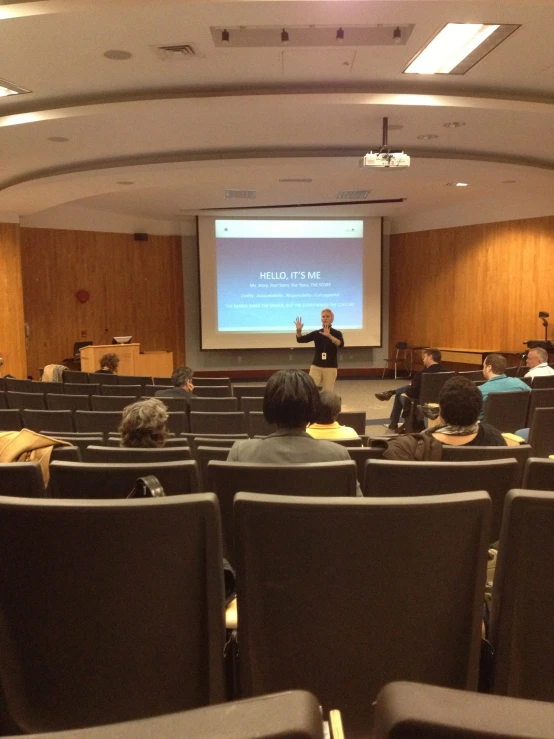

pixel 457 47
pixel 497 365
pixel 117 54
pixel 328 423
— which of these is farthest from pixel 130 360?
pixel 328 423

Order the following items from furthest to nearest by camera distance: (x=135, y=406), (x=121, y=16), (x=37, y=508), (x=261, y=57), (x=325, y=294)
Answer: (x=325, y=294) → (x=261, y=57) → (x=121, y=16) → (x=135, y=406) → (x=37, y=508)

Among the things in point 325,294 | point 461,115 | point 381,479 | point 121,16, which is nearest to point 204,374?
point 325,294

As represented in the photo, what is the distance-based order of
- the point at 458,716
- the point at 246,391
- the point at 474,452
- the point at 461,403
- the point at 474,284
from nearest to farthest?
the point at 458,716 < the point at 474,452 < the point at 461,403 < the point at 246,391 < the point at 474,284

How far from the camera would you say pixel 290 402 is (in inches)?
95.7

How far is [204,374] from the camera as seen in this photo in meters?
14.5

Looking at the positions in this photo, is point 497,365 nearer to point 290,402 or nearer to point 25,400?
point 290,402

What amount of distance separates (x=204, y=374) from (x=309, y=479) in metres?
12.6

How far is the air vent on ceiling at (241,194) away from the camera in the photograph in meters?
10.8

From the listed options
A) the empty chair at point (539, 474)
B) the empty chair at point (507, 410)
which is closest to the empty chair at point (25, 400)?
the empty chair at point (507, 410)

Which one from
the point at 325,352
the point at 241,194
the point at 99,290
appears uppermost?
the point at 241,194

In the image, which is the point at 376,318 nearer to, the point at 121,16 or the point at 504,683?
the point at 121,16

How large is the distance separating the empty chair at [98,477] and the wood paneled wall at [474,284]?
36.7 feet

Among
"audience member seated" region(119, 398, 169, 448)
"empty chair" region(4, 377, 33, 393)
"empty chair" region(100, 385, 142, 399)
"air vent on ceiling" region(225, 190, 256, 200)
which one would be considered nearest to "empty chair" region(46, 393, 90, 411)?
"empty chair" region(100, 385, 142, 399)

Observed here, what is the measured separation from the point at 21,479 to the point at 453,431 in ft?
6.66
